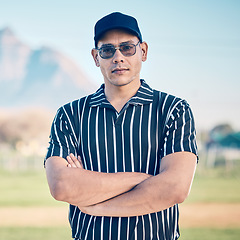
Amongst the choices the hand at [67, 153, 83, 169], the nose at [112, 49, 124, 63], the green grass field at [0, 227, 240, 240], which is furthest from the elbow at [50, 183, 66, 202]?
the green grass field at [0, 227, 240, 240]

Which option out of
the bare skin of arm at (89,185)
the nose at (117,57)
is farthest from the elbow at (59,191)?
the nose at (117,57)

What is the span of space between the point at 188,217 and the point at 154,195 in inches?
371

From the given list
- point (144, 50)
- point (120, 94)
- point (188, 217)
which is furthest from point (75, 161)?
point (188, 217)

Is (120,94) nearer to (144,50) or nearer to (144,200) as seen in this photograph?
(144,50)

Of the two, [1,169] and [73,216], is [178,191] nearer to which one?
[73,216]

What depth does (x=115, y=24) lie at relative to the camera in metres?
1.66

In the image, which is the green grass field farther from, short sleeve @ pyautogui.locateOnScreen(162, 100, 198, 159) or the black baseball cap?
the black baseball cap

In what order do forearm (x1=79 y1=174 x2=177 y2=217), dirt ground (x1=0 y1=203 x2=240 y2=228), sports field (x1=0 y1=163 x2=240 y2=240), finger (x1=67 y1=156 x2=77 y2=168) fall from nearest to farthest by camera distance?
1. forearm (x1=79 y1=174 x2=177 y2=217)
2. finger (x1=67 y1=156 x2=77 y2=168)
3. sports field (x1=0 y1=163 x2=240 y2=240)
4. dirt ground (x1=0 y1=203 x2=240 y2=228)

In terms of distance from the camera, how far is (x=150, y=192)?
5.00ft

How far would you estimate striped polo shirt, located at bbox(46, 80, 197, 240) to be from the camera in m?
1.58

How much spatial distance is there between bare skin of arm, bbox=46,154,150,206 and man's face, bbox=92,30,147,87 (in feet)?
1.23

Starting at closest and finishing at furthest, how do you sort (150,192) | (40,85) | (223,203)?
(150,192), (223,203), (40,85)

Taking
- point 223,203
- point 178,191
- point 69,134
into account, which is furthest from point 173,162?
point 223,203

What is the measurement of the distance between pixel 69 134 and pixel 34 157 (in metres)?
23.6
